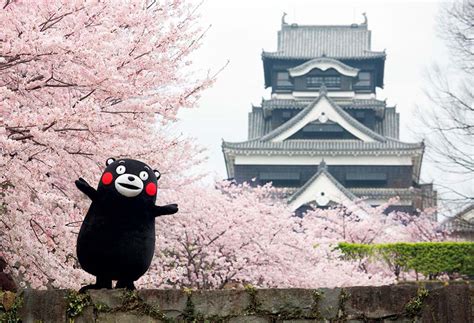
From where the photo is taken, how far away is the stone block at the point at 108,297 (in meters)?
4.98

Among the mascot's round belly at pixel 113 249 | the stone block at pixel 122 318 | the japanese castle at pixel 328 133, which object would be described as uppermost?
the japanese castle at pixel 328 133

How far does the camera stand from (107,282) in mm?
5305

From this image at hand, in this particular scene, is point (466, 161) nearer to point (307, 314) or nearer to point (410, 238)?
point (307, 314)

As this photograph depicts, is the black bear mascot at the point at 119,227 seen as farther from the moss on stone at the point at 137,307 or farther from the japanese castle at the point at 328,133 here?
the japanese castle at the point at 328,133

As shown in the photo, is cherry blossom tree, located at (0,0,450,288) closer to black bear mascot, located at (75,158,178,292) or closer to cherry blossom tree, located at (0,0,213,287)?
cherry blossom tree, located at (0,0,213,287)

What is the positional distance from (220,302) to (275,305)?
14.1 inches

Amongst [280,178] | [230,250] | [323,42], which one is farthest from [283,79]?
[230,250]

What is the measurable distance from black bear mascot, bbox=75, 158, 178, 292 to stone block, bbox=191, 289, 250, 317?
572mm

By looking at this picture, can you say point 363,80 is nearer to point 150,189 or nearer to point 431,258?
point 431,258

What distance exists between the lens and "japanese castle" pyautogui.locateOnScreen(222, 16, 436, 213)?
3575cm

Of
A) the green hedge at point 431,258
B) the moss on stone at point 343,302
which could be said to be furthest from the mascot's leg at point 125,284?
the green hedge at point 431,258

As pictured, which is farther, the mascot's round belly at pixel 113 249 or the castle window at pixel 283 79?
the castle window at pixel 283 79

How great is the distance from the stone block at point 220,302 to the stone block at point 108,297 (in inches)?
19.4

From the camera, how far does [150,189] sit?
5.37 m
